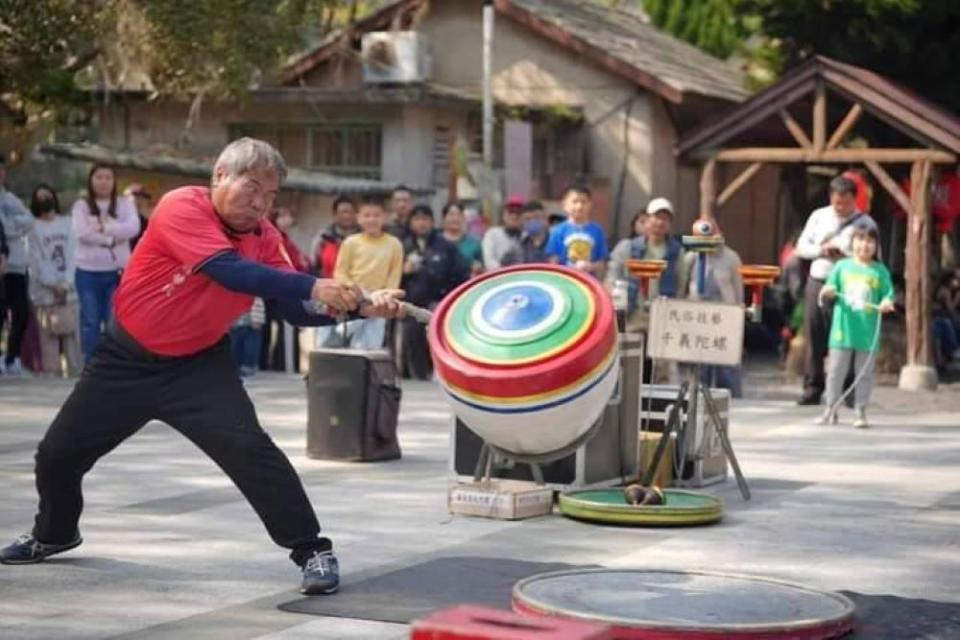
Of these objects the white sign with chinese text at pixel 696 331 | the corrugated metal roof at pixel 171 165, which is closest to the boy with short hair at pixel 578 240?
the white sign with chinese text at pixel 696 331

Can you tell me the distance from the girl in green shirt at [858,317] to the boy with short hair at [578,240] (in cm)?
226

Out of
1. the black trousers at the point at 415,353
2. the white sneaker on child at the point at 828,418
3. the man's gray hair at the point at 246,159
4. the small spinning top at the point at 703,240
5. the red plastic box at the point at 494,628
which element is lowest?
the white sneaker on child at the point at 828,418

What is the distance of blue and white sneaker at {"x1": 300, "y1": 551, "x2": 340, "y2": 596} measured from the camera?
828 cm

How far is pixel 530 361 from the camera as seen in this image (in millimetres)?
9477

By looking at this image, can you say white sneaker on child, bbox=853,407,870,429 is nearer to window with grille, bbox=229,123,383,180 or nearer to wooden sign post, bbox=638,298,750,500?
wooden sign post, bbox=638,298,750,500

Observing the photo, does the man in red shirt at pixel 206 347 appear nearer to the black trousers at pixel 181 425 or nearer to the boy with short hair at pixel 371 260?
the black trousers at pixel 181 425

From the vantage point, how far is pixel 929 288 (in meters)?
20.3

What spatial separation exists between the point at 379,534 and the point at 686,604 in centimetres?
266

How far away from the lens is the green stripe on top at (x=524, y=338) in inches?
376

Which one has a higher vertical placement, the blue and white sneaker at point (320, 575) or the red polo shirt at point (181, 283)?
the red polo shirt at point (181, 283)

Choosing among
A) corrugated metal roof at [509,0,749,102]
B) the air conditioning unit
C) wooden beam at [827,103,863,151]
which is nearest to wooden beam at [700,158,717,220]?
wooden beam at [827,103,863,151]

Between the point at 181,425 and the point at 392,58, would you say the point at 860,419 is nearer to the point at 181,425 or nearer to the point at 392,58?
the point at 181,425

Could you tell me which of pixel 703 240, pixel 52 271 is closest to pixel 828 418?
pixel 703 240

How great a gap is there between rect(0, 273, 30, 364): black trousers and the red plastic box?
13672 millimetres
